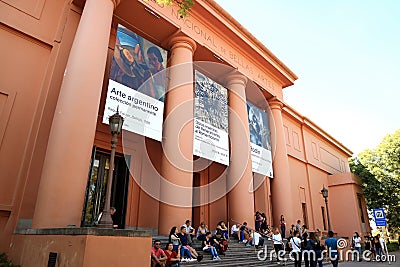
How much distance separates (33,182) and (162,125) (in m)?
4.63

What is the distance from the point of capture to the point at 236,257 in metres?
8.95

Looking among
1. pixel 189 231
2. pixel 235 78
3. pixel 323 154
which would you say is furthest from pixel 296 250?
pixel 323 154

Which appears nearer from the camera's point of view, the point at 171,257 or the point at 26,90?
the point at 171,257

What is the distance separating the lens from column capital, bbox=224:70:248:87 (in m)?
14.4

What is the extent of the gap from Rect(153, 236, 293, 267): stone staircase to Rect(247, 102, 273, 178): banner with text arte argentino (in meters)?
4.40

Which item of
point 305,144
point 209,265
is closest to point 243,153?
point 209,265

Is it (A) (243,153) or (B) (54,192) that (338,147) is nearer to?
(A) (243,153)

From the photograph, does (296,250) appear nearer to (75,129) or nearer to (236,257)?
(236,257)

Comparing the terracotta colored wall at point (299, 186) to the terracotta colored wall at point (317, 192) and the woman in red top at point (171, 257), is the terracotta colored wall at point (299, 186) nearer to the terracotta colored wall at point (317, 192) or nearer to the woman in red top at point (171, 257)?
the terracotta colored wall at point (317, 192)

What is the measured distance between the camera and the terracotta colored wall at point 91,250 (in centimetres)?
413

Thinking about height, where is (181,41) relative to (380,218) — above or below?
above

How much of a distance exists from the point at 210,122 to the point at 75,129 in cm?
614

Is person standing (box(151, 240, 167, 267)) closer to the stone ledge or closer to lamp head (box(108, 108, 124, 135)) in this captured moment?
the stone ledge

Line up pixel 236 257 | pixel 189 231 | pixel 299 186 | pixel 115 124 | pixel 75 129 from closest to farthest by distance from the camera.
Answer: pixel 115 124 → pixel 75 129 → pixel 236 257 → pixel 189 231 → pixel 299 186
